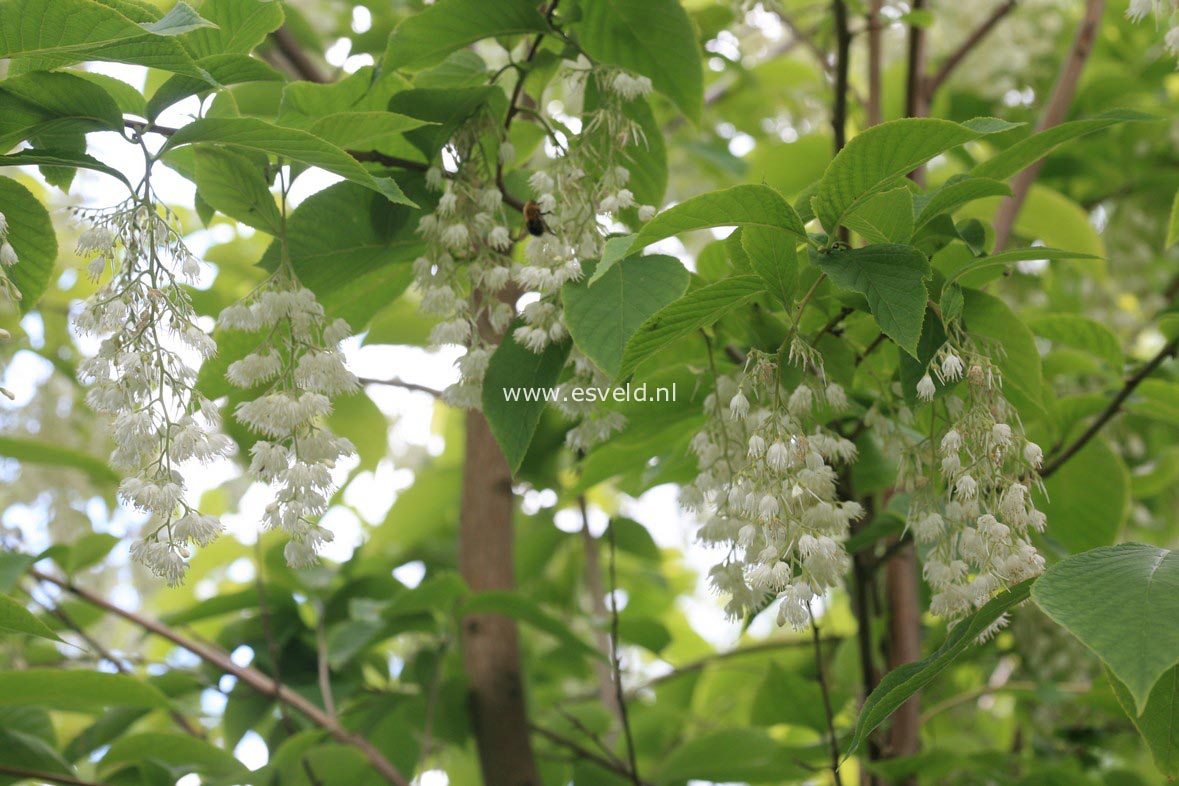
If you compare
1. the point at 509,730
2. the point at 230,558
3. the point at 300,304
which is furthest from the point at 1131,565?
the point at 230,558

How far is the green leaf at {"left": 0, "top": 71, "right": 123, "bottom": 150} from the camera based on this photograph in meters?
0.97

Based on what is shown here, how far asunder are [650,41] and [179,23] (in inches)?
22.7

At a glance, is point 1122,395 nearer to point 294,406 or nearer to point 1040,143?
point 1040,143

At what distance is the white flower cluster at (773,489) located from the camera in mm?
968

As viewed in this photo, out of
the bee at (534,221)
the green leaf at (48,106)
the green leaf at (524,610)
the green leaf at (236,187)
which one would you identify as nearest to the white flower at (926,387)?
the bee at (534,221)

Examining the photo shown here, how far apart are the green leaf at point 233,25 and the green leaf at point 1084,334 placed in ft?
3.41

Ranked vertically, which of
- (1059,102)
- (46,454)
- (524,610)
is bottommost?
(524,610)

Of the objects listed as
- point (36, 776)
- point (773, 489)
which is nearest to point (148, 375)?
point (773, 489)

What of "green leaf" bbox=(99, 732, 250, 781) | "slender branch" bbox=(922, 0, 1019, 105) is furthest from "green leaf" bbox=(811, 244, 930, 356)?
"slender branch" bbox=(922, 0, 1019, 105)

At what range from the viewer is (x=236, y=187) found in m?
1.10

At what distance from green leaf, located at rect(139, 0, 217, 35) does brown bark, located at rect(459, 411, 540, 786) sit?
111 cm

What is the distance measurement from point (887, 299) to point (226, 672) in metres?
1.40

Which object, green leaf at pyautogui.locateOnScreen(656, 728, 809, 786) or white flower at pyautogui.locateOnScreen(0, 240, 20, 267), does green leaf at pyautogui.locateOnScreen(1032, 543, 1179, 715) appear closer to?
white flower at pyautogui.locateOnScreen(0, 240, 20, 267)

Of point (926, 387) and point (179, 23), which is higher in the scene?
point (179, 23)
